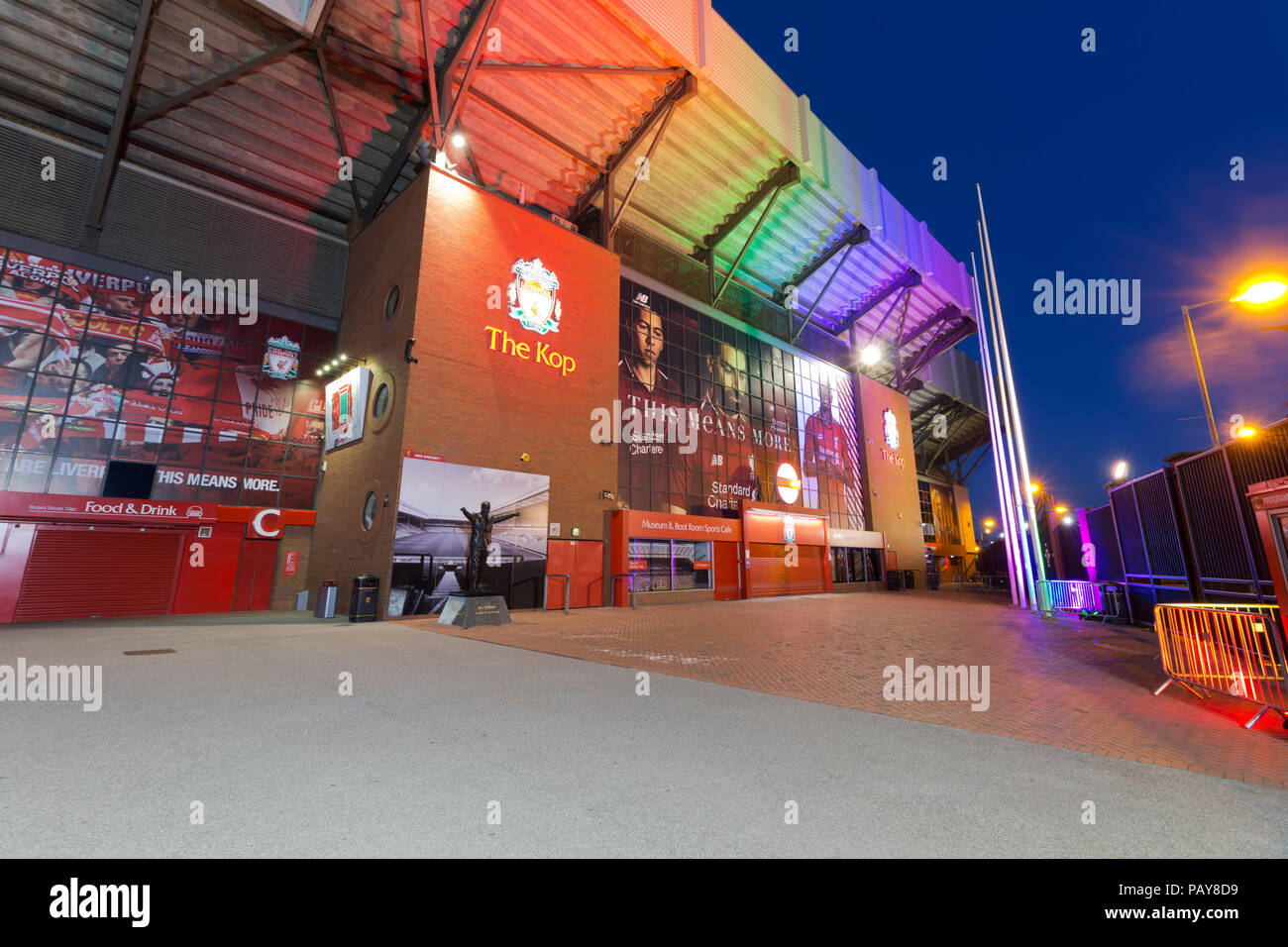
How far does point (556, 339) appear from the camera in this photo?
17812mm

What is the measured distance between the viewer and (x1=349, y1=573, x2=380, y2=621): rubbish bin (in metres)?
13.0

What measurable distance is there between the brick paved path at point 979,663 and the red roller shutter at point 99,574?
886 cm

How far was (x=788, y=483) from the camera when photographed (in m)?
27.4

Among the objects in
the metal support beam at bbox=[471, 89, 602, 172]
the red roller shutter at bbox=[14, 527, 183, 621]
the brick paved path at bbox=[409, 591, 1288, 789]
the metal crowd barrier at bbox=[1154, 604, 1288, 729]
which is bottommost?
the brick paved path at bbox=[409, 591, 1288, 789]

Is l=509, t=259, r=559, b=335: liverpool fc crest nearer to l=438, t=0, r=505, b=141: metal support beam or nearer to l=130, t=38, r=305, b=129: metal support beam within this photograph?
l=438, t=0, r=505, b=141: metal support beam

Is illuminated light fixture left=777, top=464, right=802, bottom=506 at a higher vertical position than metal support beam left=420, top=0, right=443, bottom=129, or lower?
lower

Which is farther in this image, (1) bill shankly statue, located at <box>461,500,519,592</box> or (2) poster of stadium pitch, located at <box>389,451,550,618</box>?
(2) poster of stadium pitch, located at <box>389,451,550,618</box>

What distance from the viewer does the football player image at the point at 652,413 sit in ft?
69.7

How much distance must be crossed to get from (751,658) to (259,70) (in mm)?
22060

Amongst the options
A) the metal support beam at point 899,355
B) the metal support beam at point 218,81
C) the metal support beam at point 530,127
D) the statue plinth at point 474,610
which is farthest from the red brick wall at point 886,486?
the metal support beam at point 218,81

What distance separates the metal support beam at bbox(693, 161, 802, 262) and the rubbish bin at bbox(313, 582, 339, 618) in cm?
2230

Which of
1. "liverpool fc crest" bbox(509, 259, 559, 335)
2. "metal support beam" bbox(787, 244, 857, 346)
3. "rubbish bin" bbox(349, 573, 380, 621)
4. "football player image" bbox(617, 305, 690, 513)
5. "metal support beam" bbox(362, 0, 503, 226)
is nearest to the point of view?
"rubbish bin" bbox(349, 573, 380, 621)

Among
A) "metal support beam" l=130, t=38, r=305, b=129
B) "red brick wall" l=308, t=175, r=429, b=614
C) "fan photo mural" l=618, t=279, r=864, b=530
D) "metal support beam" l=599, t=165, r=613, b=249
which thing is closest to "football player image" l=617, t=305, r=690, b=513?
"fan photo mural" l=618, t=279, r=864, b=530
